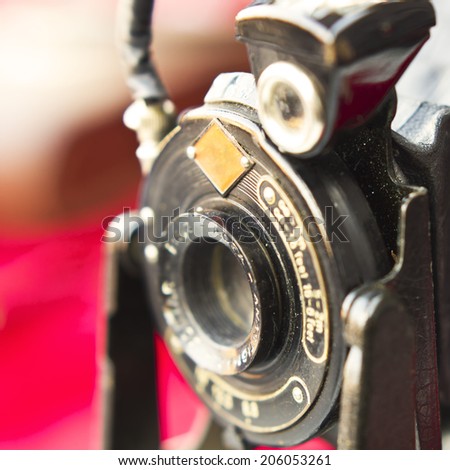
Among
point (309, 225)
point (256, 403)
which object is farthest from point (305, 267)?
point (256, 403)

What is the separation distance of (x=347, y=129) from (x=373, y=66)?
5 centimetres

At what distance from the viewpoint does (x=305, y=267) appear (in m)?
0.53

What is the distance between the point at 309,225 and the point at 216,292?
0.70 feet

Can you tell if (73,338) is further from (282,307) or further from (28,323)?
(282,307)

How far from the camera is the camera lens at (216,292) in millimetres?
684

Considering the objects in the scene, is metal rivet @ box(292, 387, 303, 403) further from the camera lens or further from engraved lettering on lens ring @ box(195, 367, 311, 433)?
the camera lens

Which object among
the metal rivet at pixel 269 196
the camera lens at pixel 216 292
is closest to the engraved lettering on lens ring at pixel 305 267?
the metal rivet at pixel 269 196

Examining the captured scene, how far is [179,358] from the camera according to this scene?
2.47 feet

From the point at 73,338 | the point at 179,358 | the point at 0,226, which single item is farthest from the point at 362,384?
the point at 0,226

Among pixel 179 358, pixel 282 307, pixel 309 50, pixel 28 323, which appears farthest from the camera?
pixel 28 323

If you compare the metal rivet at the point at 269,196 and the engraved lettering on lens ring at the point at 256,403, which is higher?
the metal rivet at the point at 269,196

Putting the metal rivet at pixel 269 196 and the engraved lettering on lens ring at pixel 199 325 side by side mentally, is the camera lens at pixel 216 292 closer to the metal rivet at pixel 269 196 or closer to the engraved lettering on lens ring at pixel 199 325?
the engraved lettering on lens ring at pixel 199 325

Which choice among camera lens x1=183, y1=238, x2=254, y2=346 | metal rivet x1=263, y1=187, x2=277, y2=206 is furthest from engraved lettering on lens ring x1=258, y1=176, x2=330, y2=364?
camera lens x1=183, y1=238, x2=254, y2=346
